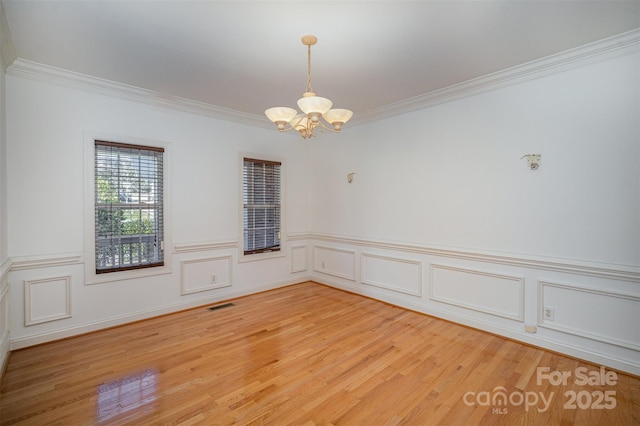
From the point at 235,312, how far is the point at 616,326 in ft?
12.8

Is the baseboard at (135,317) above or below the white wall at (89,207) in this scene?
below

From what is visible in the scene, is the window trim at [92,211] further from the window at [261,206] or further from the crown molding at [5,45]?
the window at [261,206]

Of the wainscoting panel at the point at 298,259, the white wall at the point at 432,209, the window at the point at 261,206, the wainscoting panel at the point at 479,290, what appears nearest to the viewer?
the white wall at the point at 432,209

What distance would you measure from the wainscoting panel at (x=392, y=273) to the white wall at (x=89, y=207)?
1692mm

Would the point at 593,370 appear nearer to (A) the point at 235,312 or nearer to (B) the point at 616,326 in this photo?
(B) the point at 616,326

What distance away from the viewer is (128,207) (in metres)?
3.54

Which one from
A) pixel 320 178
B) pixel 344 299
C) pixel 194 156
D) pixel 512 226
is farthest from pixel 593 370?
pixel 194 156

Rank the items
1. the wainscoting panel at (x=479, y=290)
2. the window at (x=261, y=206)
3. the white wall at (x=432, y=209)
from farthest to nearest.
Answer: the window at (x=261, y=206)
the wainscoting panel at (x=479, y=290)
the white wall at (x=432, y=209)

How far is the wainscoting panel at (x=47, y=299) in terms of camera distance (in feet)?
9.68

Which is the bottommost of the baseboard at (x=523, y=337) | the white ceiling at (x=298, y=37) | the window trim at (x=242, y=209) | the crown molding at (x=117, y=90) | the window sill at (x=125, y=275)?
the baseboard at (x=523, y=337)

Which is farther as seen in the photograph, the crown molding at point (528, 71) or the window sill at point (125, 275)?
the window sill at point (125, 275)

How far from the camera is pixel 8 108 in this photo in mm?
2826

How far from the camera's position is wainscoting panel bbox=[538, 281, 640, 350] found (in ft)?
8.21

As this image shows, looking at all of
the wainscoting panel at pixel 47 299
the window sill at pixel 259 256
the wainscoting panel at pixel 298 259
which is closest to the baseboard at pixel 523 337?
the wainscoting panel at pixel 298 259
